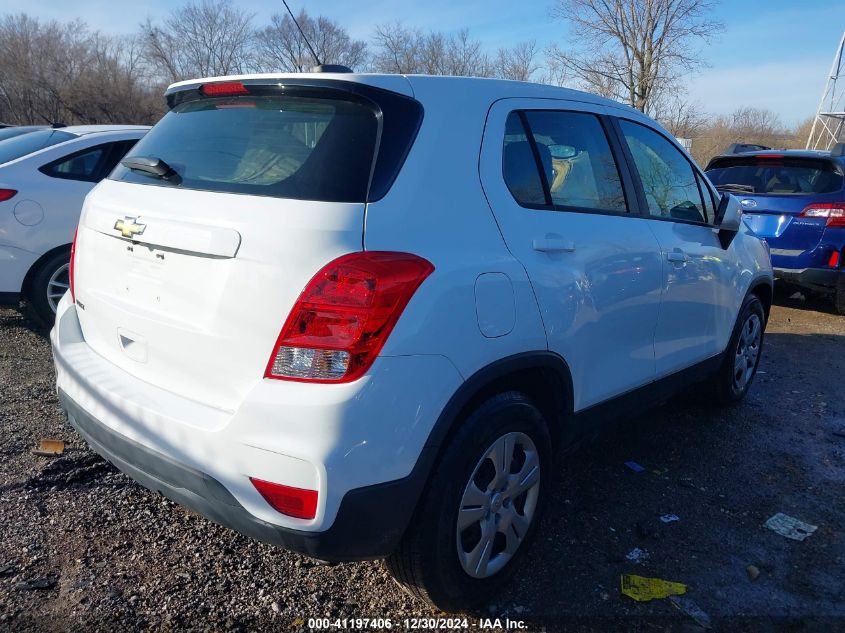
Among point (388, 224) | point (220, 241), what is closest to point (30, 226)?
point (220, 241)

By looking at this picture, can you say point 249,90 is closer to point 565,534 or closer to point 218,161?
point 218,161

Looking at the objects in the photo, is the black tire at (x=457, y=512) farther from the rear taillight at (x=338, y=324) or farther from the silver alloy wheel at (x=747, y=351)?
the silver alloy wheel at (x=747, y=351)

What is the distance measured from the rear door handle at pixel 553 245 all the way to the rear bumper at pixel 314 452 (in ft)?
2.27

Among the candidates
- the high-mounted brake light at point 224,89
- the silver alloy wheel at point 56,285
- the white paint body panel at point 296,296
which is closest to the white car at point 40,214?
the silver alloy wheel at point 56,285

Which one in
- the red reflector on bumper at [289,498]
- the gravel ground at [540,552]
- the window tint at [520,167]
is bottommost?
the gravel ground at [540,552]

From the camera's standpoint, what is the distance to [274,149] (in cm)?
226

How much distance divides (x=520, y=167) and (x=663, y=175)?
56.3 inches

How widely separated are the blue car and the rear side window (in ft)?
15.1

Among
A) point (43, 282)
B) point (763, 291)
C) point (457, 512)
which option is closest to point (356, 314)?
point (457, 512)

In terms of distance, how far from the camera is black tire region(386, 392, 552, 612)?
7.23 ft

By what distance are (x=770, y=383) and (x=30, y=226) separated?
19.0ft

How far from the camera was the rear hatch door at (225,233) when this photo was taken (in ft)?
6.48

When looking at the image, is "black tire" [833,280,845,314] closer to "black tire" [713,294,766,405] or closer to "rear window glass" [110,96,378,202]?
"black tire" [713,294,766,405]

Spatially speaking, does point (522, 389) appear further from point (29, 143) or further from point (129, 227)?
point (29, 143)
